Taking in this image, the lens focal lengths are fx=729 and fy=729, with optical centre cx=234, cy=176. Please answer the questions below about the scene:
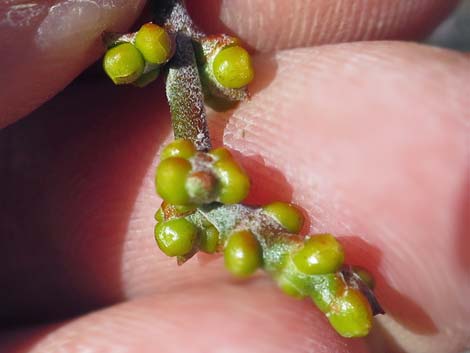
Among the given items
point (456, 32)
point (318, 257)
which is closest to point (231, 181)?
point (318, 257)

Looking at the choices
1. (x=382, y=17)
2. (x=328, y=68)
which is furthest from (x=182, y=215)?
(x=382, y=17)

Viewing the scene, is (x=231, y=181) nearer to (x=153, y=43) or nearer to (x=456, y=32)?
(x=153, y=43)

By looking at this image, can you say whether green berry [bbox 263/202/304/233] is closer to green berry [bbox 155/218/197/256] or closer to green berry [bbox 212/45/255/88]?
green berry [bbox 155/218/197/256]

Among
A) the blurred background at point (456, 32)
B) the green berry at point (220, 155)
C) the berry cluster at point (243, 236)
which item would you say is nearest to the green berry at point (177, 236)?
the berry cluster at point (243, 236)

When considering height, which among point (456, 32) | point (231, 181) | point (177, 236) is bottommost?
point (456, 32)

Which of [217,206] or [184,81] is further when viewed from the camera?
[184,81]

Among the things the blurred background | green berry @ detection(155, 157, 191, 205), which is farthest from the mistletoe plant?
the blurred background
